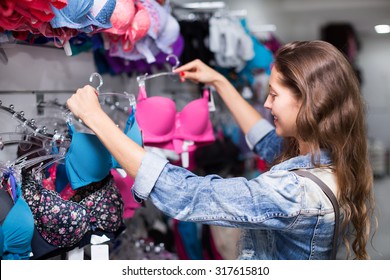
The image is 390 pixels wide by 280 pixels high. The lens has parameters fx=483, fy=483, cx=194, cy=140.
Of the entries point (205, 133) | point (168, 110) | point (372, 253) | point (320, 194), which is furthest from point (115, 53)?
point (372, 253)

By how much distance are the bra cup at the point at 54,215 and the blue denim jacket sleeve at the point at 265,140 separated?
81 cm

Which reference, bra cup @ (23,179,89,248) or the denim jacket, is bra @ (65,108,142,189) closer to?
bra cup @ (23,179,89,248)

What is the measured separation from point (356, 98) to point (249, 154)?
1.71 meters

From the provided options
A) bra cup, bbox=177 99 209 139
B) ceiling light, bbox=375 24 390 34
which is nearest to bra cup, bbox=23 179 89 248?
bra cup, bbox=177 99 209 139

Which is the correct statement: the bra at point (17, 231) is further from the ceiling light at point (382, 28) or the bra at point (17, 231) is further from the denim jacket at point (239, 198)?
the ceiling light at point (382, 28)

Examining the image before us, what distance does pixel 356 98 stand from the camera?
1.42 metres

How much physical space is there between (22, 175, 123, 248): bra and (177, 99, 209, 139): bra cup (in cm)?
45

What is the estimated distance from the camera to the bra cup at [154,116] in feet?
5.90

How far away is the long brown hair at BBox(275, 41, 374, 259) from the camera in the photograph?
1.36 m

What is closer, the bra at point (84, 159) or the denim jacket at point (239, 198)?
the denim jacket at point (239, 198)

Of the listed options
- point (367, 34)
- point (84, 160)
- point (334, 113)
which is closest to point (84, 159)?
point (84, 160)

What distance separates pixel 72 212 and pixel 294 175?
642mm

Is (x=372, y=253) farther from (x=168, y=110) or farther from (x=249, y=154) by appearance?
(x=168, y=110)

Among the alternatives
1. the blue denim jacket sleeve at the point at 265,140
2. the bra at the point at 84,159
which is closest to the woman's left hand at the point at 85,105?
the bra at the point at 84,159
